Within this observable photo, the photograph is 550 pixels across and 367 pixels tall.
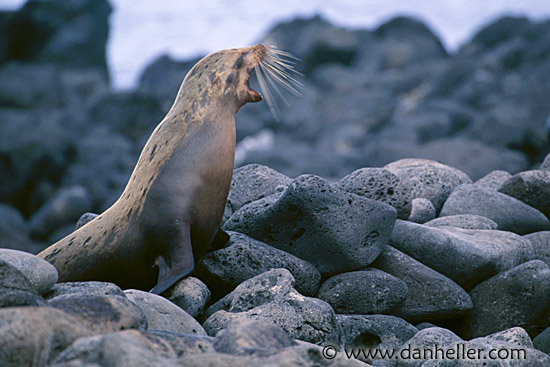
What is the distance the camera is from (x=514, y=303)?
5.70m

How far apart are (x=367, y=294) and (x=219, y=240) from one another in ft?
4.08

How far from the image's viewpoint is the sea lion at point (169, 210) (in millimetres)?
5215

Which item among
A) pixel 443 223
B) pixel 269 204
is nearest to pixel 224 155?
pixel 269 204

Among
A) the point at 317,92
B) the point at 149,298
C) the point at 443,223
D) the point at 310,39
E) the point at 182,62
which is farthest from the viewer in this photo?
the point at 182,62

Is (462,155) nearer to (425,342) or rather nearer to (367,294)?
(367,294)

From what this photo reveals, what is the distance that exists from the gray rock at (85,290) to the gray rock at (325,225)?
5.93ft

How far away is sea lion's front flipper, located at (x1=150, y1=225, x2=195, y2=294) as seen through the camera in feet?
16.3

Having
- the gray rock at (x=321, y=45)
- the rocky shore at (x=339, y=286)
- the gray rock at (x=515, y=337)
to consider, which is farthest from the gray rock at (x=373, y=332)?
the gray rock at (x=321, y=45)

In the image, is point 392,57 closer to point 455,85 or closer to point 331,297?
point 455,85

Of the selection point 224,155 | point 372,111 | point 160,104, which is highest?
point 224,155

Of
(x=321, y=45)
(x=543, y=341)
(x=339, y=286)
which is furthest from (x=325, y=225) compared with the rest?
(x=321, y=45)

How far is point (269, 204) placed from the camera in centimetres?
600

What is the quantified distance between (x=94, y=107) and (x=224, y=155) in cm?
3741

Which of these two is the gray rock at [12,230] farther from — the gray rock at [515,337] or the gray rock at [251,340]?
the gray rock at [251,340]
